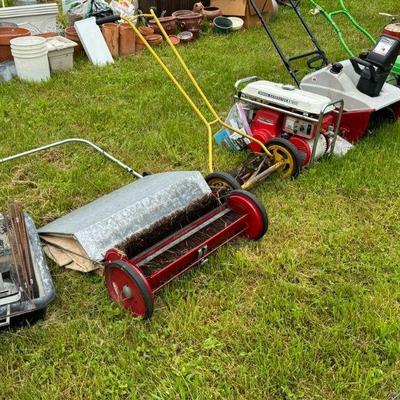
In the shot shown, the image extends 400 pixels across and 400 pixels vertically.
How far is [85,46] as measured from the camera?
6.71m

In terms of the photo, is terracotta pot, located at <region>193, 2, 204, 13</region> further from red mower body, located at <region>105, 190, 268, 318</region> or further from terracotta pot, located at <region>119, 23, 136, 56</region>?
red mower body, located at <region>105, 190, 268, 318</region>

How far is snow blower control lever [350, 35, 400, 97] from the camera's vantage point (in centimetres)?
423

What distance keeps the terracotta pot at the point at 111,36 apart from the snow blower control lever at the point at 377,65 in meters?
3.62

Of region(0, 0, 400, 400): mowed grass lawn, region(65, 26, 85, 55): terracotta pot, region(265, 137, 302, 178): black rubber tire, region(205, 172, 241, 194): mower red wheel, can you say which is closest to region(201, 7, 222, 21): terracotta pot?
region(65, 26, 85, 55): terracotta pot

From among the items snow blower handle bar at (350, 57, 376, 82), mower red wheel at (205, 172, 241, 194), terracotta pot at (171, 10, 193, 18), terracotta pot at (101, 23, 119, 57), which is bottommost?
terracotta pot at (171, 10, 193, 18)

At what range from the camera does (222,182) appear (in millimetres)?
3418

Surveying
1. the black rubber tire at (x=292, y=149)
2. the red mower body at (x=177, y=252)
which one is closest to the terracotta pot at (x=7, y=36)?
the black rubber tire at (x=292, y=149)

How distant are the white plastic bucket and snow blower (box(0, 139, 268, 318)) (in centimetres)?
320

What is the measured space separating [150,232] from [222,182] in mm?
695

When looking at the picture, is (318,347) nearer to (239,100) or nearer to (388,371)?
(388,371)

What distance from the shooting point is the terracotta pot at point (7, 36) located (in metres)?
6.16

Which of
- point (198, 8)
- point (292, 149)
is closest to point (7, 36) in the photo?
point (198, 8)

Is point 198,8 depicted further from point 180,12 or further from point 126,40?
point 126,40

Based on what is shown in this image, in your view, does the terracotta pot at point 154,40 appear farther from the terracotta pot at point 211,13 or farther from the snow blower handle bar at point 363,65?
the snow blower handle bar at point 363,65
